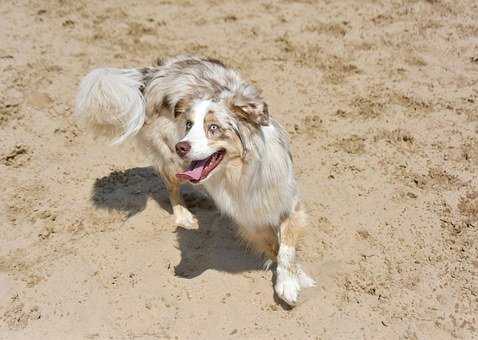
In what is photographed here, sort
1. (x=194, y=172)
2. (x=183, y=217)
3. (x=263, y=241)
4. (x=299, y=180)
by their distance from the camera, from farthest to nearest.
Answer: (x=299, y=180) < (x=183, y=217) < (x=263, y=241) < (x=194, y=172)

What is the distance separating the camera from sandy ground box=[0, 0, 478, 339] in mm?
3412

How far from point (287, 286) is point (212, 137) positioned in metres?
1.11

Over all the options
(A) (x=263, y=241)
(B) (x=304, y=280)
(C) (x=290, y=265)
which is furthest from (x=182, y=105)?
(B) (x=304, y=280)

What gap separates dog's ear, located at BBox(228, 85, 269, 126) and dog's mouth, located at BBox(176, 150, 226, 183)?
25 centimetres

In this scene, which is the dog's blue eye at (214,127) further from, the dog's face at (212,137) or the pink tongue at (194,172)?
the pink tongue at (194,172)

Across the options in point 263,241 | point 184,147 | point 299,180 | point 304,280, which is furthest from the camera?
point 299,180

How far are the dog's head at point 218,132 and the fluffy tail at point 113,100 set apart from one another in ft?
2.66

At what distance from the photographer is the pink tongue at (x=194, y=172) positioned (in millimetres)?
3031

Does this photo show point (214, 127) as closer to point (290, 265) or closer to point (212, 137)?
point (212, 137)

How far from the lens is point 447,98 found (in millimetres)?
5137

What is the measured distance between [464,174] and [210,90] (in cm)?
228

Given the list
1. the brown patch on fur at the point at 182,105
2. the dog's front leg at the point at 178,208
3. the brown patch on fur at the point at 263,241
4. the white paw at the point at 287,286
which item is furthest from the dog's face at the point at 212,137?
the dog's front leg at the point at 178,208

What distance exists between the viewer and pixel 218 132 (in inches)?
119

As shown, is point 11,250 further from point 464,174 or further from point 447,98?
point 447,98
